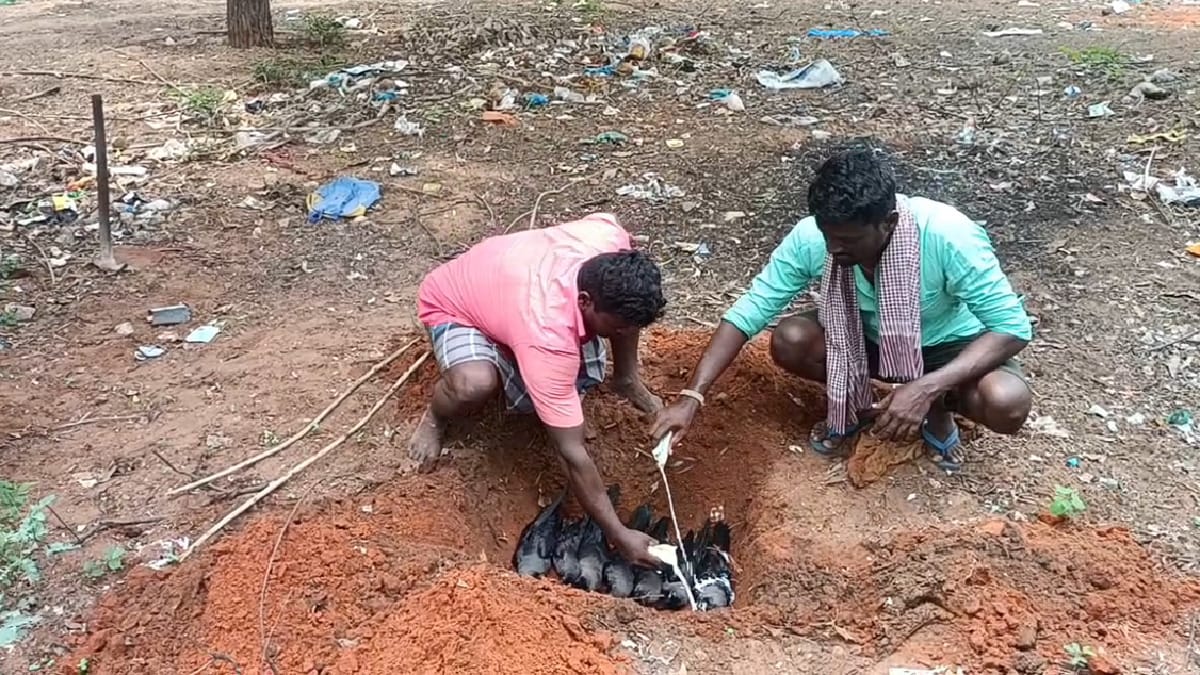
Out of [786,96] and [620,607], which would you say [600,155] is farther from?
[620,607]

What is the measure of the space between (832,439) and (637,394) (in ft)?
2.21

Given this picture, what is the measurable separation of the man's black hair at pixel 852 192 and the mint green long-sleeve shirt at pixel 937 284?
0.23 meters

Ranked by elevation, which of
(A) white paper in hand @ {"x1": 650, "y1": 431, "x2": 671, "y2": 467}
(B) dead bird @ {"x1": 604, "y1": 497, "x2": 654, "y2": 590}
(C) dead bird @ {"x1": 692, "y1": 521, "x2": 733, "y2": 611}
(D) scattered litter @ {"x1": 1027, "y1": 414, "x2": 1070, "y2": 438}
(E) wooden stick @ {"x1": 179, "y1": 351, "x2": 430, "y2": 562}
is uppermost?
(A) white paper in hand @ {"x1": 650, "y1": 431, "x2": 671, "y2": 467}

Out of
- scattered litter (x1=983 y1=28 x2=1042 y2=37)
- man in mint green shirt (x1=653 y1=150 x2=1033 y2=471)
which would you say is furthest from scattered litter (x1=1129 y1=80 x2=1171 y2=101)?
man in mint green shirt (x1=653 y1=150 x2=1033 y2=471)

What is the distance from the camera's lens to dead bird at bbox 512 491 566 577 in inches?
132

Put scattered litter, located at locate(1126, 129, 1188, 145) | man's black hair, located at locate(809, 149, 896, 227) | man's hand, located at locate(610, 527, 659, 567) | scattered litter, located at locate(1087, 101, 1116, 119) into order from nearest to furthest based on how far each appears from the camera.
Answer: man's black hair, located at locate(809, 149, 896, 227) → man's hand, located at locate(610, 527, 659, 567) → scattered litter, located at locate(1126, 129, 1188, 145) → scattered litter, located at locate(1087, 101, 1116, 119)

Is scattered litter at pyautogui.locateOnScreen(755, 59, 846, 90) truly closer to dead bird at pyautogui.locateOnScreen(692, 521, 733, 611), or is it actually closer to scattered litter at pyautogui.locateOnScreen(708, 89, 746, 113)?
scattered litter at pyautogui.locateOnScreen(708, 89, 746, 113)

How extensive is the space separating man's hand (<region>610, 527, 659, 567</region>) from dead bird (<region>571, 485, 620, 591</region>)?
0.21 meters

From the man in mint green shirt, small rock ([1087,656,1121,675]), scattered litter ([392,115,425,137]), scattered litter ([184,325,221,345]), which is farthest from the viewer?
scattered litter ([392,115,425,137])

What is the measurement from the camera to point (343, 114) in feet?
21.4

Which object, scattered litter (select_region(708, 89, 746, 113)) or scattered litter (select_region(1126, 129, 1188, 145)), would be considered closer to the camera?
scattered litter (select_region(1126, 129, 1188, 145))

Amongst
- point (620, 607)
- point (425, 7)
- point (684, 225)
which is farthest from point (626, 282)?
point (425, 7)

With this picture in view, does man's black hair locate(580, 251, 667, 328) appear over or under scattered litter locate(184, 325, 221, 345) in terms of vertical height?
over

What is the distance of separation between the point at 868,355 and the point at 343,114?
4.26 meters
